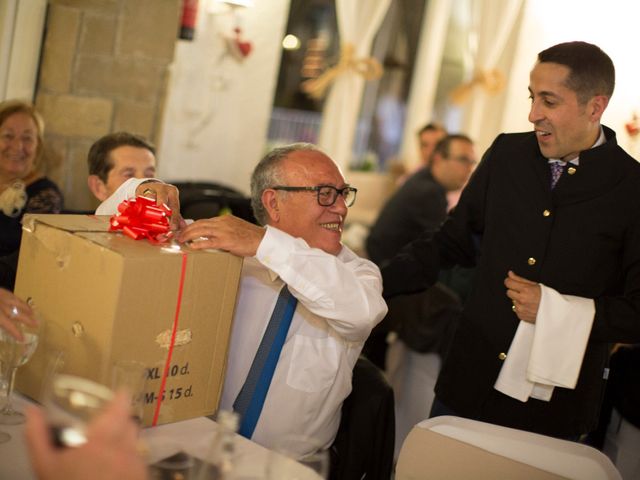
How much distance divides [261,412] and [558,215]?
93 centimetres

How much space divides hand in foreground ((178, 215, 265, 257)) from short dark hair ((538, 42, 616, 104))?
0.95m

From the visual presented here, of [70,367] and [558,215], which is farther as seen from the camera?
[558,215]

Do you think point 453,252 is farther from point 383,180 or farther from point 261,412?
point 383,180

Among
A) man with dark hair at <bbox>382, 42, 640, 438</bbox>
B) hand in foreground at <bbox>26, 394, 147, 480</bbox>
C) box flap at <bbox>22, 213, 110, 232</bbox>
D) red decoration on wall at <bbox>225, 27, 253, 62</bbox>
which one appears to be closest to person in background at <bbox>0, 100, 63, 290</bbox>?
box flap at <bbox>22, 213, 110, 232</bbox>

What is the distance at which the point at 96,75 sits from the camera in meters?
3.52

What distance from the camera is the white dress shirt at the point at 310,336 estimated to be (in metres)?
1.75

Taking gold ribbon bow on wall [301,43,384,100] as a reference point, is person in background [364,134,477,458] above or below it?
below

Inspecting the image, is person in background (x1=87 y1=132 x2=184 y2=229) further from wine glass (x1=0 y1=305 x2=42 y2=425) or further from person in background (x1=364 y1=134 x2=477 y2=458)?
person in background (x1=364 y1=134 x2=477 y2=458)

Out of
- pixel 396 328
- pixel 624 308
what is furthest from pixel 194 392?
pixel 396 328

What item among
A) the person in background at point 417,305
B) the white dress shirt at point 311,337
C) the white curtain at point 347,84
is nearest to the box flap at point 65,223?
the white dress shirt at point 311,337

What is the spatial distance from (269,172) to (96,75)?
69.4 inches

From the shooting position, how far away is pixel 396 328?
3.85 meters

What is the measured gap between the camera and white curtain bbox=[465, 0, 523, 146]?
707cm

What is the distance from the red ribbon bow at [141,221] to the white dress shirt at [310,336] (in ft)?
0.95
